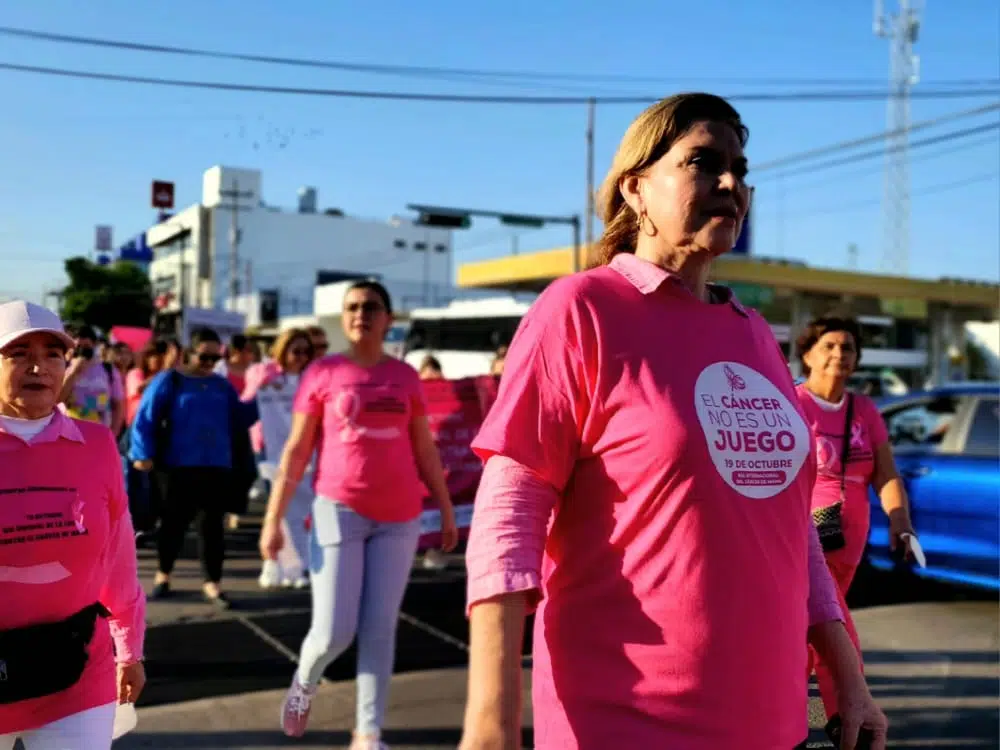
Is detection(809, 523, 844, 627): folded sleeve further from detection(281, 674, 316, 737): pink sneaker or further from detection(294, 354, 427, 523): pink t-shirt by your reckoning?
detection(281, 674, 316, 737): pink sneaker

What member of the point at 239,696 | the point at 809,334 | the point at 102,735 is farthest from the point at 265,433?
the point at 102,735

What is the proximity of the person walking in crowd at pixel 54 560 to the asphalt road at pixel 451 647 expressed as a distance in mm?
1987

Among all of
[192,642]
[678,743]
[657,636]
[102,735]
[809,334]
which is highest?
[809,334]

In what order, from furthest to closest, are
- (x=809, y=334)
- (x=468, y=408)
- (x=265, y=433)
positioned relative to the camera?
(x=265, y=433) → (x=468, y=408) → (x=809, y=334)

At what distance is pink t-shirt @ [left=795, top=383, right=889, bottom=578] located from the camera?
411 centimetres

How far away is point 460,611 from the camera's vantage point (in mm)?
6867

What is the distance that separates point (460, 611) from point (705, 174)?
18.1 ft

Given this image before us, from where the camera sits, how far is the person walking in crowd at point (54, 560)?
2.41m

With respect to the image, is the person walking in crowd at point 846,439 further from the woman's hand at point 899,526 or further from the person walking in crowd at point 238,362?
the person walking in crowd at point 238,362

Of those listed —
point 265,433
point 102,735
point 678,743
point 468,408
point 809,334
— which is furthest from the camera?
point 265,433

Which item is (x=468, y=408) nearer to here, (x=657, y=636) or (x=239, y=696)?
(x=239, y=696)

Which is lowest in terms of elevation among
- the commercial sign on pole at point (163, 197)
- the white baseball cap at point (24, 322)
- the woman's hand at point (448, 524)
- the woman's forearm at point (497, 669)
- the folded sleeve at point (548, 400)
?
the woman's hand at point (448, 524)

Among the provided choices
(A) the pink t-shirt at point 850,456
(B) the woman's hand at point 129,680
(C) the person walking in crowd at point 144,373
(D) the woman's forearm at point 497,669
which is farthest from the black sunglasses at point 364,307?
(C) the person walking in crowd at point 144,373

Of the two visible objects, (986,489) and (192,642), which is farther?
(986,489)
